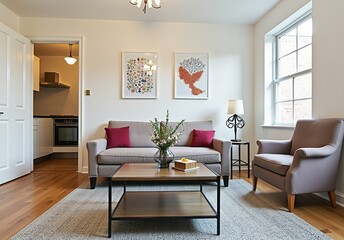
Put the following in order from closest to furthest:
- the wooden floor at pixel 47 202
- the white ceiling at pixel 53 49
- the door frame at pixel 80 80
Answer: the wooden floor at pixel 47 202 → the door frame at pixel 80 80 → the white ceiling at pixel 53 49

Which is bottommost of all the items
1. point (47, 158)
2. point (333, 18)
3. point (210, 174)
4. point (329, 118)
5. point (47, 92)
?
point (47, 158)

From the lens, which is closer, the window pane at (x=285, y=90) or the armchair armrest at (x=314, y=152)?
the armchair armrest at (x=314, y=152)

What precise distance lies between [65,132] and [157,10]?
3.55 m

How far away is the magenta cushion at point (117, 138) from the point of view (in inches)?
144

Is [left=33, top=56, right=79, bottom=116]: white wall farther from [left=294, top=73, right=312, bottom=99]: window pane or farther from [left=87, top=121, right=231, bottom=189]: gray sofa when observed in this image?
[left=294, top=73, right=312, bottom=99]: window pane

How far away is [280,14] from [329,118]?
1831mm

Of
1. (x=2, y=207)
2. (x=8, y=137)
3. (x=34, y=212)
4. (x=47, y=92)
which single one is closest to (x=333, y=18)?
(x=34, y=212)

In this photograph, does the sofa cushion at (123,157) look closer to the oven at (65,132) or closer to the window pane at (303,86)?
the window pane at (303,86)

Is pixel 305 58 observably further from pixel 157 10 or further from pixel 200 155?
pixel 157 10

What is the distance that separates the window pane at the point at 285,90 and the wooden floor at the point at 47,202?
4.48 feet

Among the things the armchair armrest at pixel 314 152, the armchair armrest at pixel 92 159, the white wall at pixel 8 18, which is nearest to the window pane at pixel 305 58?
the armchair armrest at pixel 314 152

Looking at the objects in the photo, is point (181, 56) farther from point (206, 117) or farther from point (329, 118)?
point (329, 118)

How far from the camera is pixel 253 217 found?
2.21 meters

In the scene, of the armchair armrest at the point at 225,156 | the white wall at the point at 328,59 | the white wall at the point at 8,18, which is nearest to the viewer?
the white wall at the point at 328,59
